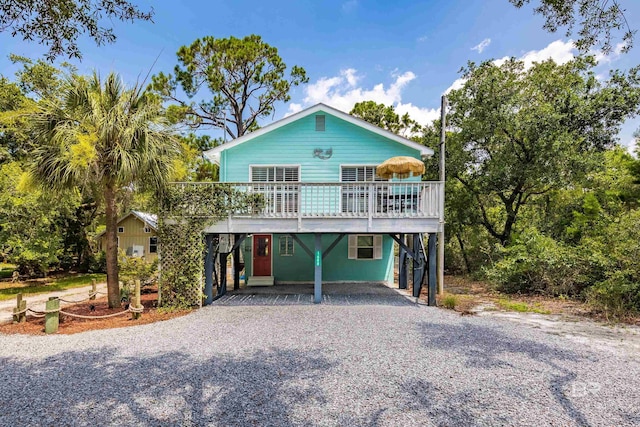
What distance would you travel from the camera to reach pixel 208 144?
2264cm

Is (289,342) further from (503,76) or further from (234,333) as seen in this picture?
(503,76)

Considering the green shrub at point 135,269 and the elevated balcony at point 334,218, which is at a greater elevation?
the elevated balcony at point 334,218

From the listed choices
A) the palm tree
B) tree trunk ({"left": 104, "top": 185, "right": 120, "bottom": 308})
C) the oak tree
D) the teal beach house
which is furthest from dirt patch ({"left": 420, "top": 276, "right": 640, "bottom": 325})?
the oak tree

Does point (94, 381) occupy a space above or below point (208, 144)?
below

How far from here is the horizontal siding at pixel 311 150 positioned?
39.0ft

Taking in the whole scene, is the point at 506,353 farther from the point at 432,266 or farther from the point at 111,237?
the point at 111,237

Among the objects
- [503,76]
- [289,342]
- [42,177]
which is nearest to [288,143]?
[42,177]

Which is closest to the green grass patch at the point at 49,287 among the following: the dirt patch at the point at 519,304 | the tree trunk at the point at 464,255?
the dirt patch at the point at 519,304

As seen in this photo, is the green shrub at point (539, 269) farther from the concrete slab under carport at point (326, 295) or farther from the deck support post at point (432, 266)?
the deck support post at point (432, 266)

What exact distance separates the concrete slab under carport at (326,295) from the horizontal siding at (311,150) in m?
3.90

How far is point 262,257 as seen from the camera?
1267 centimetres

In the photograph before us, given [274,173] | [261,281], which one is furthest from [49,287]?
[274,173]

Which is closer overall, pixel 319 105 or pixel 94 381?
pixel 94 381

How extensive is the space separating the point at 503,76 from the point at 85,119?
13803 mm
